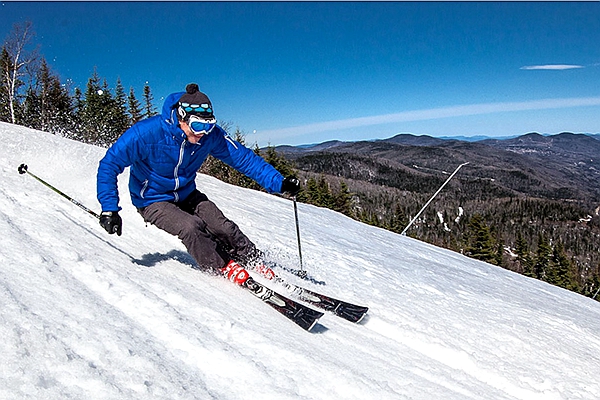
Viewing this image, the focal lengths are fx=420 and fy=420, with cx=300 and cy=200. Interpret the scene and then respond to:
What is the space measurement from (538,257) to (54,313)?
2604 inches

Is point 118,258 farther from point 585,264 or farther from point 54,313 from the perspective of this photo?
point 585,264

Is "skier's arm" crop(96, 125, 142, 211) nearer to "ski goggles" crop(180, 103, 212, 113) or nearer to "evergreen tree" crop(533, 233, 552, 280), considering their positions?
"ski goggles" crop(180, 103, 212, 113)

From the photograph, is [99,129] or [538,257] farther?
[538,257]

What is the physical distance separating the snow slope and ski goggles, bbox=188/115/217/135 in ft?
5.40

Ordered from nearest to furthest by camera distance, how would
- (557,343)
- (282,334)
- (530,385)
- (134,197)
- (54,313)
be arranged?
(54,313) → (282,334) → (530,385) → (134,197) → (557,343)

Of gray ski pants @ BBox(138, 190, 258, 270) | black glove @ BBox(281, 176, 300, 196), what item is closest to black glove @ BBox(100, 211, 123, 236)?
gray ski pants @ BBox(138, 190, 258, 270)

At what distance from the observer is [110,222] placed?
4.46m

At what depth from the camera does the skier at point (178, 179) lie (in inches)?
181

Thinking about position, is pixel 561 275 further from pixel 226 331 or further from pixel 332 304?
pixel 226 331

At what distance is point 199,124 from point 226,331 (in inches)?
90.2

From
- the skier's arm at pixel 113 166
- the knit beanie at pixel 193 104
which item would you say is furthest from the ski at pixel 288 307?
the knit beanie at pixel 193 104

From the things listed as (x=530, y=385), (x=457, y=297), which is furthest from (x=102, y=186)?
(x=457, y=297)

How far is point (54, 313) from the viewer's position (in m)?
2.96

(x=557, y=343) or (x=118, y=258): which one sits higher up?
(x=118, y=258)
